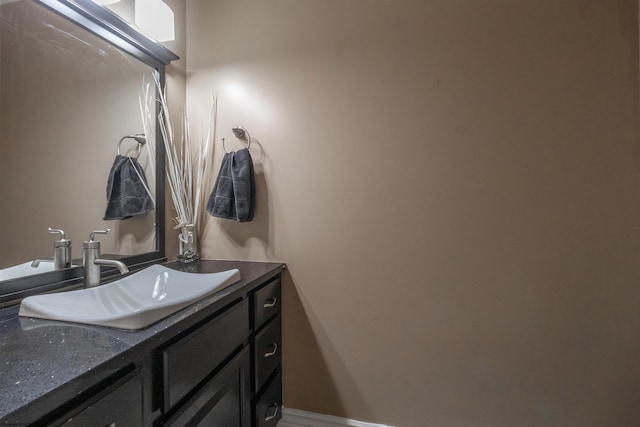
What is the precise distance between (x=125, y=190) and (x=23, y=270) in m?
0.50

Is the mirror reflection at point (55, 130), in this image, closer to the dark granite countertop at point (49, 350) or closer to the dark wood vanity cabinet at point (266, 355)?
the dark granite countertop at point (49, 350)

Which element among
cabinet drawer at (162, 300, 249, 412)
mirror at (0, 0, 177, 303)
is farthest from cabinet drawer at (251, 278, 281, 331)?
mirror at (0, 0, 177, 303)

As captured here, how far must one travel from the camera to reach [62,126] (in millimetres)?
1117

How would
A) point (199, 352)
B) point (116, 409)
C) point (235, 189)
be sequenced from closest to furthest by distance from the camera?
point (116, 409) → point (199, 352) → point (235, 189)

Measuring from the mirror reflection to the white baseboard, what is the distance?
3.72ft

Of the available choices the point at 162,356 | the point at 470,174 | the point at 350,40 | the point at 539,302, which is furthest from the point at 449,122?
the point at 162,356

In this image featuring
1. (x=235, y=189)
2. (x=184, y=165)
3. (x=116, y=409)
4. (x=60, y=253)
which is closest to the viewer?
(x=116, y=409)

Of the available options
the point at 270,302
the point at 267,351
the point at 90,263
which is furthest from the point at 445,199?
the point at 90,263

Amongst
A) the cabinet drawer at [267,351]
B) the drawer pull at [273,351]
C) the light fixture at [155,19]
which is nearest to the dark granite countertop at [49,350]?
the cabinet drawer at [267,351]

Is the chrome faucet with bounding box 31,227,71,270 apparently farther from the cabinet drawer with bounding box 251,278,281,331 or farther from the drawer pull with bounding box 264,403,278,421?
the drawer pull with bounding box 264,403,278,421

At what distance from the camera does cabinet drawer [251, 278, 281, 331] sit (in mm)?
1258

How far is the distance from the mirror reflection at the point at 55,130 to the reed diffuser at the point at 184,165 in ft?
0.40

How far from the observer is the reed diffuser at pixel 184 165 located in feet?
5.09

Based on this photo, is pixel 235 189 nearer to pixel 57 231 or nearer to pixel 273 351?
pixel 57 231
